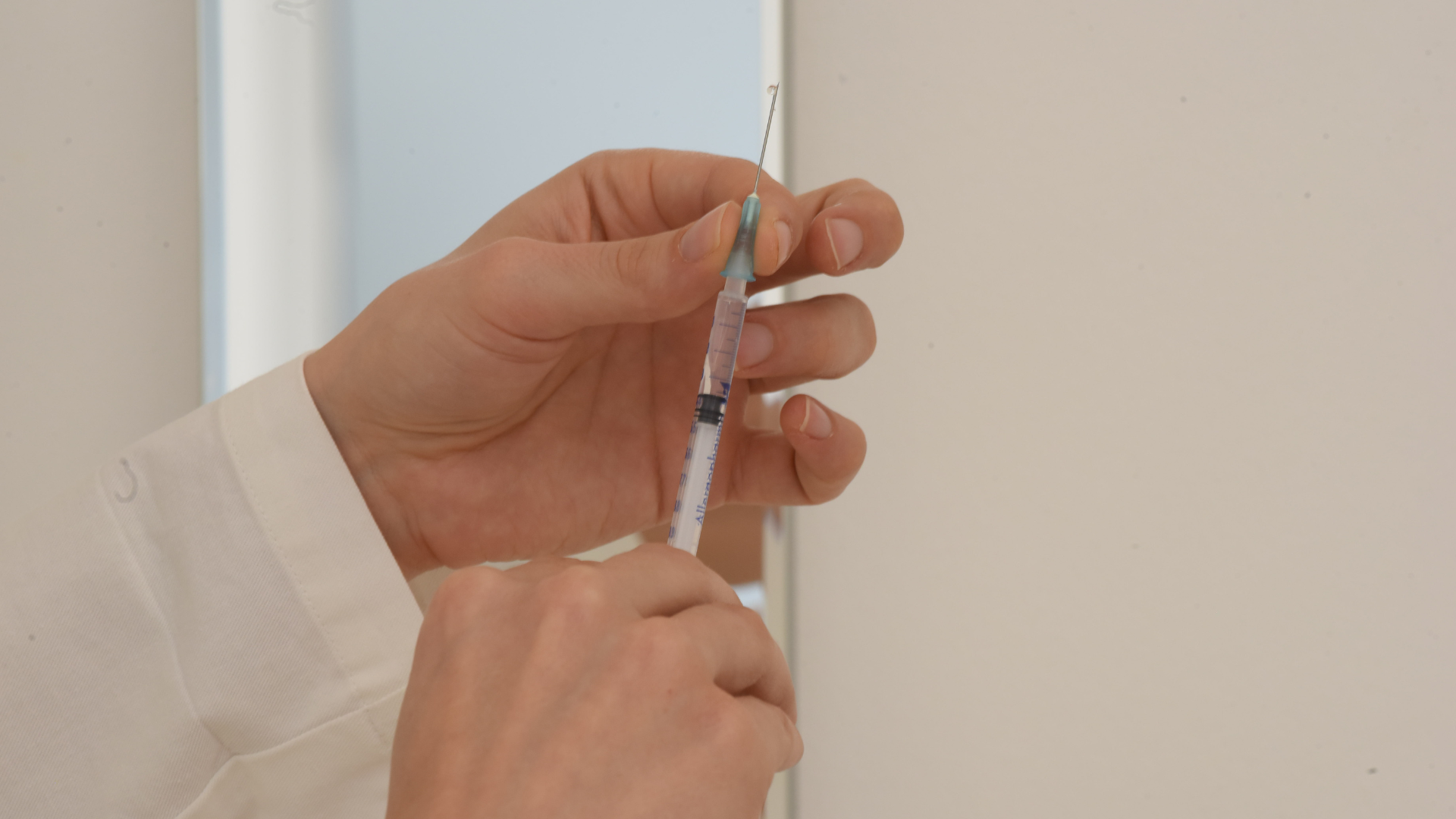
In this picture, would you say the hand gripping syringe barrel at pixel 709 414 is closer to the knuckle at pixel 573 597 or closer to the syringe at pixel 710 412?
the syringe at pixel 710 412

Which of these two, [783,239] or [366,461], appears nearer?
[783,239]

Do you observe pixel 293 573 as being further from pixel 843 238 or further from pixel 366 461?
pixel 843 238

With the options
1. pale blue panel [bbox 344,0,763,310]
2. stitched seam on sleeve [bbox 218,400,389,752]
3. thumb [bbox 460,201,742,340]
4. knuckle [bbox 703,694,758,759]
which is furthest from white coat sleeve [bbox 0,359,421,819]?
pale blue panel [bbox 344,0,763,310]

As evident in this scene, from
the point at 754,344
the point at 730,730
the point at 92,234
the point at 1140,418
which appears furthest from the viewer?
the point at 92,234

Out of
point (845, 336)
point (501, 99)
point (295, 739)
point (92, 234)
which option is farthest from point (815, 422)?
point (92, 234)

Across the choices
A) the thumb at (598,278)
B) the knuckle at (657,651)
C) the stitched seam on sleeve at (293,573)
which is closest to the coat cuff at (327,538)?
the stitched seam on sleeve at (293,573)

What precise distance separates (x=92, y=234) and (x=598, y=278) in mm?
808

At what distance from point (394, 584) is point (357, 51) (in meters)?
0.68

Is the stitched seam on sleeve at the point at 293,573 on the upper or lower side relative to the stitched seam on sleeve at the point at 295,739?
upper

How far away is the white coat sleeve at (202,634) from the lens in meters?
0.59

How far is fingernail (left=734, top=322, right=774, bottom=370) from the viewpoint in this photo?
67 centimetres

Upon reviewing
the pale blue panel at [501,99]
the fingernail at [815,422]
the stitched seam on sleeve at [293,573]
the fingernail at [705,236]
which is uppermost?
the pale blue panel at [501,99]

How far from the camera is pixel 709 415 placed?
0.61 meters

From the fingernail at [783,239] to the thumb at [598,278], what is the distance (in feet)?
0.10
